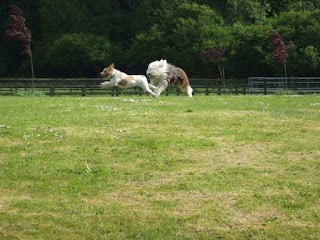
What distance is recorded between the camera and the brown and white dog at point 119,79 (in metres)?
21.6

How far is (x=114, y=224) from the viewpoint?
8266 mm

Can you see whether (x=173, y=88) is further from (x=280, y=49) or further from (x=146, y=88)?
(x=146, y=88)

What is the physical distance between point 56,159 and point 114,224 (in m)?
3.19

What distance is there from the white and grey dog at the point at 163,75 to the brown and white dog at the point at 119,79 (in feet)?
1.28

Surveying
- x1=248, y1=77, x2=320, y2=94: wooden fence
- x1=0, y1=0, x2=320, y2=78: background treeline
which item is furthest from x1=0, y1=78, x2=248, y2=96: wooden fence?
x1=0, y1=0, x2=320, y2=78: background treeline

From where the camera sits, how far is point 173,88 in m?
33.9

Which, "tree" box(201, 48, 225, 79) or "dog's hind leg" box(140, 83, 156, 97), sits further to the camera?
"tree" box(201, 48, 225, 79)

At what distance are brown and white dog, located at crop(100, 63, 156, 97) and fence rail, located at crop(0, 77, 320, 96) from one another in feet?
33.2

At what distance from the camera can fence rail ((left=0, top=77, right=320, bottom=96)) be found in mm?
34031

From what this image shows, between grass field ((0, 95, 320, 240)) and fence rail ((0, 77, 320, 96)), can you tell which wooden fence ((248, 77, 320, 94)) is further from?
grass field ((0, 95, 320, 240))

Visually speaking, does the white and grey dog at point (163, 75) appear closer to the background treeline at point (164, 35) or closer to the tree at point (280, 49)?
the tree at point (280, 49)

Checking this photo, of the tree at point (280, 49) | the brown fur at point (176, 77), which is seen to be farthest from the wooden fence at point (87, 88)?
the brown fur at point (176, 77)

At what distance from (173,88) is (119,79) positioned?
1243 centimetres

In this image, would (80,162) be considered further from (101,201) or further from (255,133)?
(255,133)
